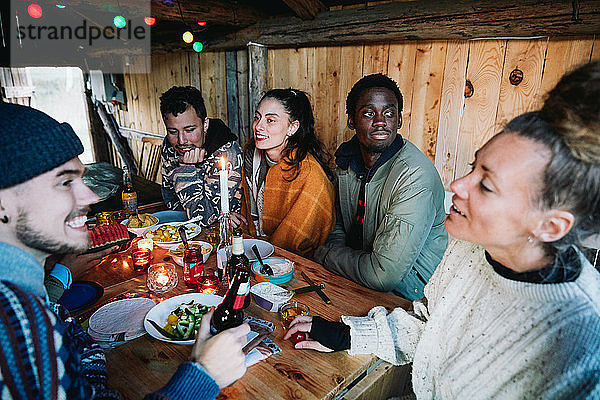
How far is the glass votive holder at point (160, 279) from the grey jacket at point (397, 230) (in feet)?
3.32

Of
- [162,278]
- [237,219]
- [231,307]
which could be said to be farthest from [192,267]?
[237,219]

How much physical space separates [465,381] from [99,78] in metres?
8.86

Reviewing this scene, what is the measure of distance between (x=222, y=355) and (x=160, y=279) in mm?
769

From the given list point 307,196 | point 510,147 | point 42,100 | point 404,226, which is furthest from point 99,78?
point 510,147

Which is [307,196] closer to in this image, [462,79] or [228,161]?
[228,161]

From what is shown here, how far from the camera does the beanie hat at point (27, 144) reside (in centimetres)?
97

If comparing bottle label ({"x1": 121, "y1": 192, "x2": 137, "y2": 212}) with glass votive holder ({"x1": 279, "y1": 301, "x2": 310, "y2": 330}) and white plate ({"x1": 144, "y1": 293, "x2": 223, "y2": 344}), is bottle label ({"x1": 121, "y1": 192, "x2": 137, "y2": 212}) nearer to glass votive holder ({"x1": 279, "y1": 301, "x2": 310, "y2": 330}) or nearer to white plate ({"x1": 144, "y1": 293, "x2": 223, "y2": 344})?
white plate ({"x1": 144, "y1": 293, "x2": 223, "y2": 344})

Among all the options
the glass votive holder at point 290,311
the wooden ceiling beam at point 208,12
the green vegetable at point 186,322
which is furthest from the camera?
the wooden ceiling beam at point 208,12

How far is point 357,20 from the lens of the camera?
352 centimetres

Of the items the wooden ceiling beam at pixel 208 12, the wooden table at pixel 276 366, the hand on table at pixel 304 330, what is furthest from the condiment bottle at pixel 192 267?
the wooden ceiling beam at pixel 208 12

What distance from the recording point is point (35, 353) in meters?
0.85

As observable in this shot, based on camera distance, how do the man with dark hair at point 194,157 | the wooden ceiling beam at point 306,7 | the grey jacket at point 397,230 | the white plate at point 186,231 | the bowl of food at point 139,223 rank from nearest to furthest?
the grey jacket at point 397,230 < the white plate at point 186,231 < the bowl of food at point 139,223 < the man with dark hair at point 194,157 < the wooden ceiling beam at point 306,7

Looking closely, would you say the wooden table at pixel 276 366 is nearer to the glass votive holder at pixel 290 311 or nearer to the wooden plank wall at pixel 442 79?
the glass votive holder at pixel 290 311

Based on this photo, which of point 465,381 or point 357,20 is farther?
point 357,20
